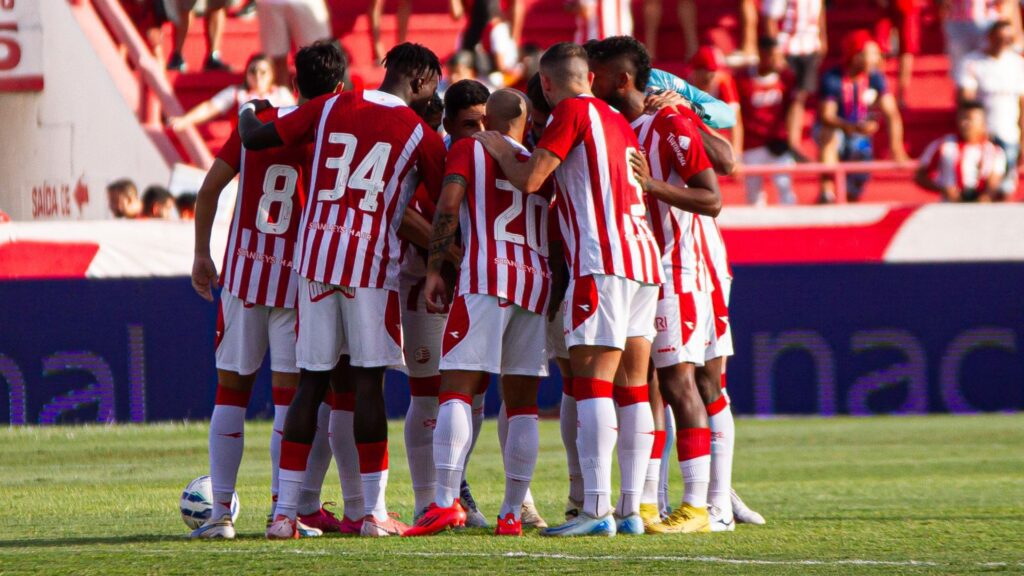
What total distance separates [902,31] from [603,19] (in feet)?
12.3

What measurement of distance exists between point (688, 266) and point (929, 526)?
1.47 meters

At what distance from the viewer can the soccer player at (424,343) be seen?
6840 millimetres

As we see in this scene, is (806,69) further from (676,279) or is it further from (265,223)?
(265,223)

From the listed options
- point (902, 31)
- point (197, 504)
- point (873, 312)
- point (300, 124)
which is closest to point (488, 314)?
point (300, 124)

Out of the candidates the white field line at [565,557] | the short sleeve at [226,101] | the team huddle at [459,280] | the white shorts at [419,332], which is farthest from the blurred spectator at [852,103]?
the white field line at [565,557]

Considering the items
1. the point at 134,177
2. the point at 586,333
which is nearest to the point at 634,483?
the point at 586,333

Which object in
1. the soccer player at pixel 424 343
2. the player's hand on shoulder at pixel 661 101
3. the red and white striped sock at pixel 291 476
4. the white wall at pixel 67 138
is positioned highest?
the white wall at pixel 67 138

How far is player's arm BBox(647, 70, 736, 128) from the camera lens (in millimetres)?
7305

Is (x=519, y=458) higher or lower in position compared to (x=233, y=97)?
lower

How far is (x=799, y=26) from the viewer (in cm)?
1672

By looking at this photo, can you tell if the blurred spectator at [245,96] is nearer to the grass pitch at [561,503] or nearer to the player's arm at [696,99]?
the grass pitch at [561,503]

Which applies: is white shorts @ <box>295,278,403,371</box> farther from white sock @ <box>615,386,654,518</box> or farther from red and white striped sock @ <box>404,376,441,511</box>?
white sock @ <box>615,386,654,518</box>

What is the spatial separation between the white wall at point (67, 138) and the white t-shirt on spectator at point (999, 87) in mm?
7704

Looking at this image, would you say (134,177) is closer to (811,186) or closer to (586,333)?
(811,186)
